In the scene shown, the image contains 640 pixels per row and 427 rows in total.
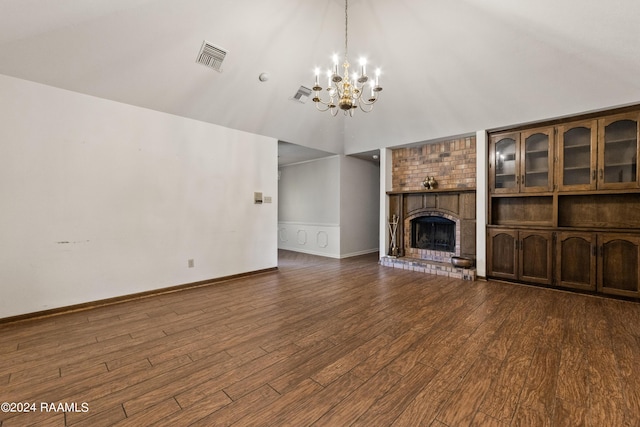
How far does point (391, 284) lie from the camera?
4.56 meters

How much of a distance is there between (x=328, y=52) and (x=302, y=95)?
31.2 inches

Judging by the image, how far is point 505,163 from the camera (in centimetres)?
477

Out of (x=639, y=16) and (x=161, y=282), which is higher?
(x=639, y=16)

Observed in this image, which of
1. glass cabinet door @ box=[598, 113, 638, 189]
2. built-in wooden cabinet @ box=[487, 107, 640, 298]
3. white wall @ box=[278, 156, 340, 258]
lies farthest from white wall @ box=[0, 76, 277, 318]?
glass cabinet door @ box=[598, 113, 638, 189]

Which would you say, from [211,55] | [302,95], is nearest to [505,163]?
[302,95]

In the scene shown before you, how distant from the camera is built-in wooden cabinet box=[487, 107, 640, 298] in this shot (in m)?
3.80

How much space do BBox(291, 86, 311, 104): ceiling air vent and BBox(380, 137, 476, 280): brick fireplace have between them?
8.56 ft

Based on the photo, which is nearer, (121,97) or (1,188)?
(1,188)

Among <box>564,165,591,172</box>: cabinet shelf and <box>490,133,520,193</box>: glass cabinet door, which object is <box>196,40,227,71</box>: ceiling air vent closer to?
<box>490,133,520,193</box>: glass cabinet door

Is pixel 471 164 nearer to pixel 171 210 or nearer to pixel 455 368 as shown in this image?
pixel 455 368

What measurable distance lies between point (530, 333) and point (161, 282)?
4589mm

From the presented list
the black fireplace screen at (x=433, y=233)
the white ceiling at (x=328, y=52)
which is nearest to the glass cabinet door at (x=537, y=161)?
the white ceiling at (x=328, y=52)

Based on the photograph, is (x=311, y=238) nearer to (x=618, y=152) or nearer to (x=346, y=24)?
(x=346, y=24)

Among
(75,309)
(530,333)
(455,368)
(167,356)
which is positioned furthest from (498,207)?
(75,309)
